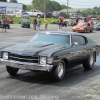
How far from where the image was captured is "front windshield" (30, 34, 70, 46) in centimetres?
881

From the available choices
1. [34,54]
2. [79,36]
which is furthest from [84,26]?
[34,54]

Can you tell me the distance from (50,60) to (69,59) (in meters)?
1.08

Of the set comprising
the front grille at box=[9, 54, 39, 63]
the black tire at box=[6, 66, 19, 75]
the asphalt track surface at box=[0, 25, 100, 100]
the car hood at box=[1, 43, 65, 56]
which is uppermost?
the car hood at box=[1, 43, 65, 56]

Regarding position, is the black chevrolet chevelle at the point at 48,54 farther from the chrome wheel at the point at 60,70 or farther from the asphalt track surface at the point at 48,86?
the asphalt track surface at the point at 48,86

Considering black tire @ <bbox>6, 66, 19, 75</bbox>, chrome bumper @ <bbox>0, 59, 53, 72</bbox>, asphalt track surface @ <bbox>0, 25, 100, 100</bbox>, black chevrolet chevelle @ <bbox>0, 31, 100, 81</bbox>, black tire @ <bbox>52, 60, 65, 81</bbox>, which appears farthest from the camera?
black tire @ <bbox>6, 66, 19, 75</bbox>

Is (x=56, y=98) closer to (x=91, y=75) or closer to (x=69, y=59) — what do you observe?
(x=69, y=59)

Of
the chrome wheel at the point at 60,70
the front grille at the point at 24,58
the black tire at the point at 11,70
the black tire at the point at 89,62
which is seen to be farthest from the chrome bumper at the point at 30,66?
the black tire at the point at 89,62

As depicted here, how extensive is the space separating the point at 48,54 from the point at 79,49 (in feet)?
6.00

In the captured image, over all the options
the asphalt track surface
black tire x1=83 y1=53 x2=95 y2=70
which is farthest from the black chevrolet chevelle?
the asphalt track surface

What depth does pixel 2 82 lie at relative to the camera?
753 cm

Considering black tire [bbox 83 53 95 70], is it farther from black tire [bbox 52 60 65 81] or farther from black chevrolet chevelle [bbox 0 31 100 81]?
black tire [bbox 52 60 65 81]

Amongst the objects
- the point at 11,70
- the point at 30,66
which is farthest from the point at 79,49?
the point at 11,70

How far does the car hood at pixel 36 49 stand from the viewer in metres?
7.63

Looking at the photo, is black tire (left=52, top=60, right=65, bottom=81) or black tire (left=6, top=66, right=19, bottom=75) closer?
black tire (left=52, top=60, right=65, bottom=81)
